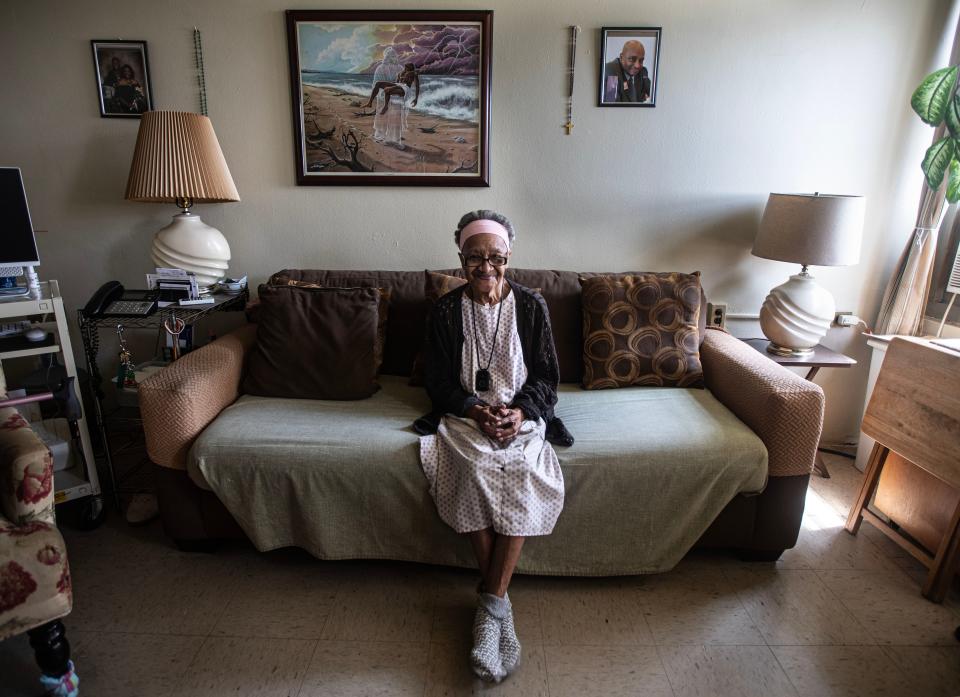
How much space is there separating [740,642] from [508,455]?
824 mm

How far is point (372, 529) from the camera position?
1.64 m

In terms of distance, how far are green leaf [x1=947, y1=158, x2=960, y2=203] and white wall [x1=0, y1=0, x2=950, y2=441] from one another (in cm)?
30

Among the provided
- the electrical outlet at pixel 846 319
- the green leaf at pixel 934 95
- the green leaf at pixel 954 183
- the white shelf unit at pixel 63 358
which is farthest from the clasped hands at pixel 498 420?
the green leaf at pixel 934 95

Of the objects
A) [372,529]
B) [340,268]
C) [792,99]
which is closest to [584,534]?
[372,529]

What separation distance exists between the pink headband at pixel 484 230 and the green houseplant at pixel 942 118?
178 centimetres

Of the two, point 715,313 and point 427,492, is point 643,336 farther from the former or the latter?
point 427,492

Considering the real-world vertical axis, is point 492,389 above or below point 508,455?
above

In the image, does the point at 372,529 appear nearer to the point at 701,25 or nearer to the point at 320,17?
the point at 320,17

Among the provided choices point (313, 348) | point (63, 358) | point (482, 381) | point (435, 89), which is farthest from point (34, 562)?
point (435, 89)

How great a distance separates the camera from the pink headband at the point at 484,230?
5.70ft

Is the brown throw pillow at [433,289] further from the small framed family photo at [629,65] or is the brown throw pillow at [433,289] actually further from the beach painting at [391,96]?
the small framed family photo at [629,65]

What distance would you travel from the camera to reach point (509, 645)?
1.42m

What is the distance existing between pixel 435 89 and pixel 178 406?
163 cm

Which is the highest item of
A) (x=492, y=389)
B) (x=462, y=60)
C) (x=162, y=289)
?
(x=462, y=60)
